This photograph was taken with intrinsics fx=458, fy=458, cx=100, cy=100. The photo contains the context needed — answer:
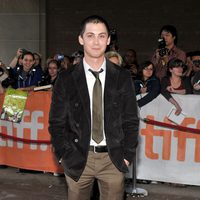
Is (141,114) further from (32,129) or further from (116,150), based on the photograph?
(116,150)

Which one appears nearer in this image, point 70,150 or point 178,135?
point 70,150

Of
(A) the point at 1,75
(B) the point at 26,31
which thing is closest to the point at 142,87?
(A) the point at 1,75

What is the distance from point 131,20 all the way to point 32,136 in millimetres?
5949

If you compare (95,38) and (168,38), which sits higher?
(168,38)

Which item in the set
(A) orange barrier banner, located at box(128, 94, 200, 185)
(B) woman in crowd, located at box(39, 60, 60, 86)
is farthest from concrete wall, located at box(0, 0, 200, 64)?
(A) orange barrier banner, located at box(128, 94, 200, 185)

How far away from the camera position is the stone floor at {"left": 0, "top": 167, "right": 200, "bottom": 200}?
18.3 feet

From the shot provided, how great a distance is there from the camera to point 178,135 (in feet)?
19.0

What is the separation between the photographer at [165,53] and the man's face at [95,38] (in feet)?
11.1

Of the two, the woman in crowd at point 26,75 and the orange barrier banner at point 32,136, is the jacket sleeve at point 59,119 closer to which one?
the orange barrier banner at point 32,136

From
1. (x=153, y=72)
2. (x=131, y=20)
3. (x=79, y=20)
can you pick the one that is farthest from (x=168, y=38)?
(x=79, y=20)

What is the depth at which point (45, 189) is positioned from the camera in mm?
5859

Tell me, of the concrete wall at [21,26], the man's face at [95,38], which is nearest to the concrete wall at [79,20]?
the concrete wall at [21,26]

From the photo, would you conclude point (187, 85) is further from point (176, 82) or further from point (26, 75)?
point (26, 75)

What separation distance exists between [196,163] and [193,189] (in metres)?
0.37
